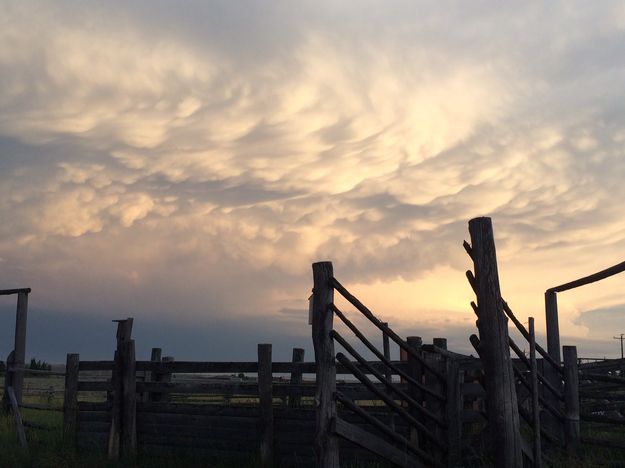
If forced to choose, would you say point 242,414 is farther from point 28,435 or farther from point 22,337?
point 22,337

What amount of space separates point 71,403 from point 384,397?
7.29 meters

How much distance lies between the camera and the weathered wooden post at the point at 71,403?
13445mm

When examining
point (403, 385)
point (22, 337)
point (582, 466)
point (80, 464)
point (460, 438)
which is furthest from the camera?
point (22, 337)

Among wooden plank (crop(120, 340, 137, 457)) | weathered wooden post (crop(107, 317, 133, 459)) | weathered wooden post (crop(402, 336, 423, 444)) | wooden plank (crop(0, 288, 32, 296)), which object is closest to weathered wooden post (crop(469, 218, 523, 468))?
weathered wooden post (crop(402, 336, 423, 444))

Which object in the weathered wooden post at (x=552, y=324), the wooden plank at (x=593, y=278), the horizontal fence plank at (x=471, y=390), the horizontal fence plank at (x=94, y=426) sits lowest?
the horizontal fence plank at (x=94, y=426)

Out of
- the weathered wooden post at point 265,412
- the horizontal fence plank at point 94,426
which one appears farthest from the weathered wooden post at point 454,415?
the horizontal fence plank at point 94,426

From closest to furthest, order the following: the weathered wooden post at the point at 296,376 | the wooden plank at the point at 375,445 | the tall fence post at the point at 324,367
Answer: the tall fence post at the point at 324,367, the wooden plank at the point at 375,445, the weathered wooden post at the point at 296,376

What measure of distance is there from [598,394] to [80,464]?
8.86 metres

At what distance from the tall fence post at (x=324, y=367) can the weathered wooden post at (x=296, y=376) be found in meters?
2.24

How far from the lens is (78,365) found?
46.5ft

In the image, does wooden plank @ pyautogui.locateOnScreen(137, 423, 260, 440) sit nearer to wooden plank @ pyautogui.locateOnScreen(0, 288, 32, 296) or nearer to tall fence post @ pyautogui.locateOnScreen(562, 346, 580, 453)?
tall fence post @ pyautogui.locateOnScreen(562, 346, 580, 453)

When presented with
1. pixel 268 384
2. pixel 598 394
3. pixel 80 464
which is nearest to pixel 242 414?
pixel 268 384

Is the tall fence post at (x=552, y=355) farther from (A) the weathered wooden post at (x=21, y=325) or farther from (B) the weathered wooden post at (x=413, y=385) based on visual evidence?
(A) the weathered wooden post at (x=21, y=325)

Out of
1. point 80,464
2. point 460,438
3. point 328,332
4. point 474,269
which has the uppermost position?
point 474,269
